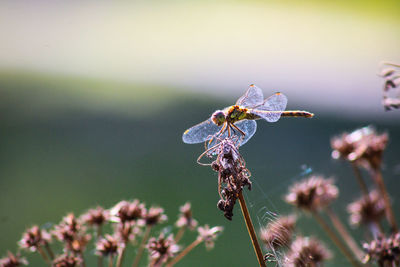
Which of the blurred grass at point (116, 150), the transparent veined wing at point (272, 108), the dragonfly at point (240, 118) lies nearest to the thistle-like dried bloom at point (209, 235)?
the dragonfly at point (240, 118)

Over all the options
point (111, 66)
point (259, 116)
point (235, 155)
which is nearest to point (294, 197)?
point (259, 116)

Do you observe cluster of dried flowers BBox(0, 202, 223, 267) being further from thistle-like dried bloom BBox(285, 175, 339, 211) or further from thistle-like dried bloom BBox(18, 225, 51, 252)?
thistle-like dried bloom BBox(285, 175, 339, 211)

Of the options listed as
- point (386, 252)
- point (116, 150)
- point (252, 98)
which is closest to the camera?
point (386, 252)

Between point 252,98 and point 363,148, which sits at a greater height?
point 252,98

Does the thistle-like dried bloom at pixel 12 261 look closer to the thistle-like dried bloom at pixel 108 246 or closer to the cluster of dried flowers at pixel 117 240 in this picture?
the cluster of dried flowers at pixel 117 240

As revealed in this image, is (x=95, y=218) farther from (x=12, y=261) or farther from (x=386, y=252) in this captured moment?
(x=386, y=252)

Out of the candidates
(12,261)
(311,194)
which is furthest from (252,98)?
(12,261)

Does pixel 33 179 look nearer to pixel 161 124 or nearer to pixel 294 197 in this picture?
pixel 161 124
